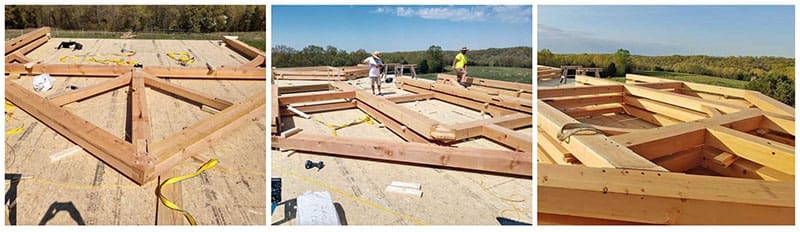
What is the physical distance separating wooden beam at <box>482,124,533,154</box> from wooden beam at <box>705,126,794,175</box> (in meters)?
0.85

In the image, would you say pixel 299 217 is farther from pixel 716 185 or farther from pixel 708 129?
pixel 708 129

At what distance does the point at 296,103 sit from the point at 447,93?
1751 millimetres

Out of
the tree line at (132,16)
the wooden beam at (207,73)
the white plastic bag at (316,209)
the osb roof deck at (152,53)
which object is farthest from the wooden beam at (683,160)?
the osb roof deck at (152,53)

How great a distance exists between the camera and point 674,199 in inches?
46.4

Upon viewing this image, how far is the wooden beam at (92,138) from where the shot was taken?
1761 mm

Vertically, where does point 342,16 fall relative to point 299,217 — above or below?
above

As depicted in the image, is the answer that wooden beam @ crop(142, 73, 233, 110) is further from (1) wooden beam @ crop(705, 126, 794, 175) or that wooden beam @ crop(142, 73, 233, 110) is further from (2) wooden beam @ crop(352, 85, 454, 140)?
(1) wooden beam @ crop(705, 126, 794, 175)

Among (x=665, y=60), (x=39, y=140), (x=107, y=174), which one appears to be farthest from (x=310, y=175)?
(x=665, y=60)

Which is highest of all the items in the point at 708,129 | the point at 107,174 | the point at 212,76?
the point at 212,76

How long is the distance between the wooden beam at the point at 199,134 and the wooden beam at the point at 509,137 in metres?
1.52

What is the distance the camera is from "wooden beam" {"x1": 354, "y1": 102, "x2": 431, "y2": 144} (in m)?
2.86

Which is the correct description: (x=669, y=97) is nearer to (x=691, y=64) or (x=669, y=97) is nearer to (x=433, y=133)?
(x=691, y=64)

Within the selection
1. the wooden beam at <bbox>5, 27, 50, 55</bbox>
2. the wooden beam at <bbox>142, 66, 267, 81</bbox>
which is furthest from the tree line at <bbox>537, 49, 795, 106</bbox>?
the wooden beam at <bbox>5, 27, 50, 55</bbox>

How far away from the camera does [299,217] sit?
1603 mm
